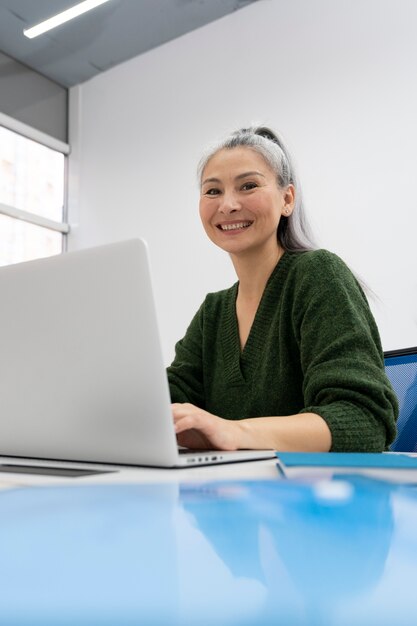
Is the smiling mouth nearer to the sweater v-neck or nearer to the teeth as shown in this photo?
the teeth

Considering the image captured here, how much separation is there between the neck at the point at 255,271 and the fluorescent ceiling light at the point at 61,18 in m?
2.97

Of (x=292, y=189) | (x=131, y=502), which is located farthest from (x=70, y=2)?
(x=131, y=502)

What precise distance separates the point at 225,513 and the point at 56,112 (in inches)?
188

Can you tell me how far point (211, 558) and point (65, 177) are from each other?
4.76 m

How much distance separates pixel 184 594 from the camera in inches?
8.3

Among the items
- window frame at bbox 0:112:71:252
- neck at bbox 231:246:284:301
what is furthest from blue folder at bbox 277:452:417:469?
window frame at bbox 0:112:71:252

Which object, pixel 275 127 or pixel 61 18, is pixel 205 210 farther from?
pixel 61 18

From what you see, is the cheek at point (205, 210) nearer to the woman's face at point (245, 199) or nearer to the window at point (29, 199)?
the woman's face at point (245, 199)

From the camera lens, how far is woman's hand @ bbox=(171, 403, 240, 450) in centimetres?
72

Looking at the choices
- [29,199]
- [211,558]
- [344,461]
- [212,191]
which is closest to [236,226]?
[212,191]

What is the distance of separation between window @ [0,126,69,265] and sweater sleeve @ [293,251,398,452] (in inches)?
133

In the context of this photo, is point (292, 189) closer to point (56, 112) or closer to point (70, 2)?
point (70, 2)

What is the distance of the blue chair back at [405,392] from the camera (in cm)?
135

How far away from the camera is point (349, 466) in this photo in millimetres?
532
